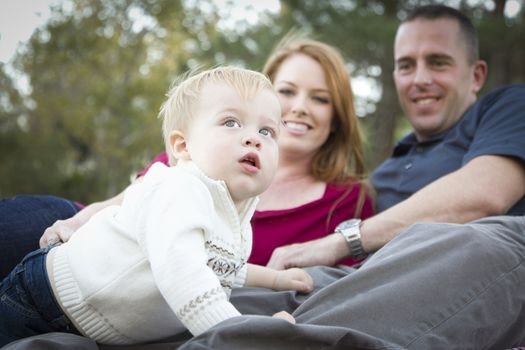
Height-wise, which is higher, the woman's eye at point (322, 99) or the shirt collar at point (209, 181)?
the woman's eye at point (322, 99)

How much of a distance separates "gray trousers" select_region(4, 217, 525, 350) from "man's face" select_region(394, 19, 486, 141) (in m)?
1.43

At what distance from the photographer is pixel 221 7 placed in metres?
13.0

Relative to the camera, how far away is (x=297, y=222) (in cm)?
266

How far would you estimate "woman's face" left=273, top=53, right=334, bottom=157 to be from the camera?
2850 mm

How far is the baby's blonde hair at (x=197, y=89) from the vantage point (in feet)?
4.86

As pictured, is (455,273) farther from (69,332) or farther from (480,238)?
(69,332)

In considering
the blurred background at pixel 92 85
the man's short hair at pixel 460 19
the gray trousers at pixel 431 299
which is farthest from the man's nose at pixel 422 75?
the blurred background at pixel 92 85

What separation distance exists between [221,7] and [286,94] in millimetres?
10774

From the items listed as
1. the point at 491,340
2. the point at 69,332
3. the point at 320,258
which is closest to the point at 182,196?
the point at 69,332

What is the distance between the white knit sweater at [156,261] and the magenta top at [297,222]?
3.58 ft

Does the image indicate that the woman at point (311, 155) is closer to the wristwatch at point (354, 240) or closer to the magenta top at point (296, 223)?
the magenta top at point (296, 223)

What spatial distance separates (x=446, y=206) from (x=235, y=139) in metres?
1.17

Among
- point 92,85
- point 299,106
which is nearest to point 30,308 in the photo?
point 299,106

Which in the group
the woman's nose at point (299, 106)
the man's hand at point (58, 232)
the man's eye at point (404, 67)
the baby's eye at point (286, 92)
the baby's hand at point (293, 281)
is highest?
the man's eye at point (404, 67)
